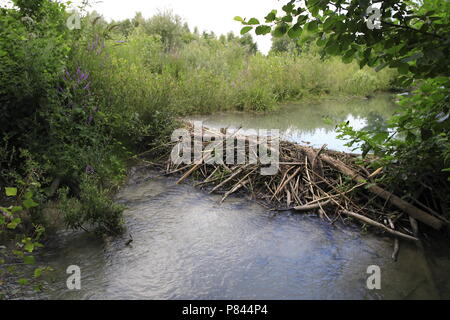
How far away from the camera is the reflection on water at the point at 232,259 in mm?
2805

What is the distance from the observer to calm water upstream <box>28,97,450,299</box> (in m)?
2.81

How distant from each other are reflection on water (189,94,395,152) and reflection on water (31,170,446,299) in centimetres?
246

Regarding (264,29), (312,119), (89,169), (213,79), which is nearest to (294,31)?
(264,29)

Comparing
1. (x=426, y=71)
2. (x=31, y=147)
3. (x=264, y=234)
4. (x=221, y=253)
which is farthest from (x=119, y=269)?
(x=426, y=71)

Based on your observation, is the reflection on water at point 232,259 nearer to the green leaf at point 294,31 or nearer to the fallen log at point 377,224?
the fallen log at point 377,224

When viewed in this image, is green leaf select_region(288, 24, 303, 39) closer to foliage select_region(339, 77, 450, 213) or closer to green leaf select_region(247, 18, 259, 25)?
green leaf select_region(247, 18, 259, 25)

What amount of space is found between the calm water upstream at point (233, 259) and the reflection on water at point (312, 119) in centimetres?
240

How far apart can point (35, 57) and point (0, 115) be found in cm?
76

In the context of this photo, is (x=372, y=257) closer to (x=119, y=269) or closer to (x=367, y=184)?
(x=367, y=184)

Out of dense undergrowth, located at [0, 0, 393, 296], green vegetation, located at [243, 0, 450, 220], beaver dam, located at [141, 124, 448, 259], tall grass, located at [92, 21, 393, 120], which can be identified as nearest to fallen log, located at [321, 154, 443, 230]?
beaver dam, located at [141, 124, 448, 259]

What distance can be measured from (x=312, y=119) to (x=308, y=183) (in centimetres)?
527

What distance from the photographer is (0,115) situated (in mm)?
3916

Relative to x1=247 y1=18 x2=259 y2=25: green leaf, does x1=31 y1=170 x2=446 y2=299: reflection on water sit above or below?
below

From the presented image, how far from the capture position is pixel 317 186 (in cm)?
448
